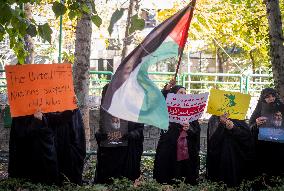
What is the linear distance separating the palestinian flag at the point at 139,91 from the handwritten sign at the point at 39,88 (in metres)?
0.72

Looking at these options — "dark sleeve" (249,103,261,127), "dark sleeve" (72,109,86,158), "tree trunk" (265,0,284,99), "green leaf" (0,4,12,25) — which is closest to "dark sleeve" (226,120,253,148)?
"dark sleeve" (249,103,261,127)

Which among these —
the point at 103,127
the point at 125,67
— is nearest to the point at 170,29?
the point at 125,67

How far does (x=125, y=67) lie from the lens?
4.93 meters

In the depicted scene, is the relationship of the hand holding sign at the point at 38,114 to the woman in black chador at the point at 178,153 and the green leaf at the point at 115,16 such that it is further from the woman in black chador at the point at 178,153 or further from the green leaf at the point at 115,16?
the green leaf at the point at 115,16

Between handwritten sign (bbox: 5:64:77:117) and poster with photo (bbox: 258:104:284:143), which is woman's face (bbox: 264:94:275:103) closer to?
poster with photo (bbox: 258:104:284:143)

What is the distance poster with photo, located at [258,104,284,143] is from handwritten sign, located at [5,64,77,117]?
2.30 meters

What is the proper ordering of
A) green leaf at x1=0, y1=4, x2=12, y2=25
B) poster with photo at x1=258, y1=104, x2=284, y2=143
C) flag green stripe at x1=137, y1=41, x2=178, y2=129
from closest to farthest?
1. green leaf at x1=0, y1=4, x2=12, y2=25
2. flag green stripe at x1=137, y1=41, x2=178, y2=129
3. poster with photo at x1=258, y1=104, x2=284, y2=143

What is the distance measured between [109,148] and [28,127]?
45.8 inches

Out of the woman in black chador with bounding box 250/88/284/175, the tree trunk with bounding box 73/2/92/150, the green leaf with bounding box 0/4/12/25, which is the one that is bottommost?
the woman in black chador with bounding box 250/88/284/175

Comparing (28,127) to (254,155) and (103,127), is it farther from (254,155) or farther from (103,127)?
(254,155)

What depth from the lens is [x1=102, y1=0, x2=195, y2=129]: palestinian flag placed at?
4766 mm

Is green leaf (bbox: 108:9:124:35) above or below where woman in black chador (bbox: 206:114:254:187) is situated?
above

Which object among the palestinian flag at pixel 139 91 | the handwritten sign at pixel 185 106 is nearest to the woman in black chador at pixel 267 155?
the handwritten sign at pixel 185 106

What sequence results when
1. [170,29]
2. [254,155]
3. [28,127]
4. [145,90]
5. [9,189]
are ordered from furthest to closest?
[254,155]
[28,127]
[170,29]
[145,90]
[9,189]
